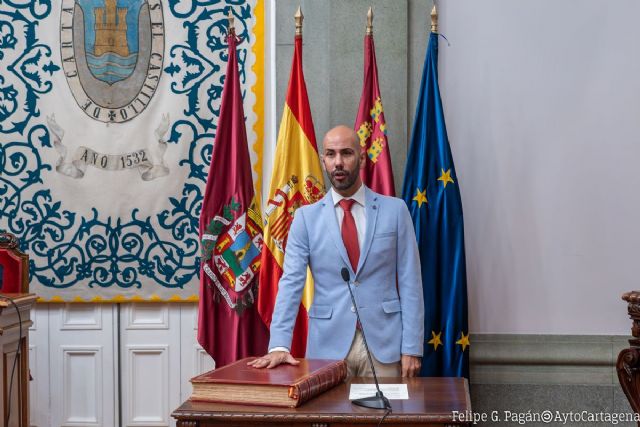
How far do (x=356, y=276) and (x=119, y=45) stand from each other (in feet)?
6.93

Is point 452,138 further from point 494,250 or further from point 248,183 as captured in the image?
point 248,183

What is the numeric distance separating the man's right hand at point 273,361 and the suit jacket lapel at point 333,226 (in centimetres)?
65

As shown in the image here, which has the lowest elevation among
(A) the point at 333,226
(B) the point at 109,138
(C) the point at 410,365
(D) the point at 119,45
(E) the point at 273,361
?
(C) the point at 410,365

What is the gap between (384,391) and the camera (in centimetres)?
242

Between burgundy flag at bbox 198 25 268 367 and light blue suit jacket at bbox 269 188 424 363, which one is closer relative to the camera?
light blue suit jacket at bbox 269 188 424 363

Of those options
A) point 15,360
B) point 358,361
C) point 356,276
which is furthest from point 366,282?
point 15,360

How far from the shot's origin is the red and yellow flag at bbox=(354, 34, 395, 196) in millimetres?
4004

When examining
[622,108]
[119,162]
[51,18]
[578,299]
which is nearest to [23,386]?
[119,162]

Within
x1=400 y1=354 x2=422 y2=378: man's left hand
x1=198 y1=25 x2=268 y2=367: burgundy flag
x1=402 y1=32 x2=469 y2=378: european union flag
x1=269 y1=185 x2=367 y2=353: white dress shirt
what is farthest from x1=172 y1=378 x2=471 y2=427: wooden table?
x1=198 y1=25 x2=268 y2=367: burgundy flag

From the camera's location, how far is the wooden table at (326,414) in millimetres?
2125

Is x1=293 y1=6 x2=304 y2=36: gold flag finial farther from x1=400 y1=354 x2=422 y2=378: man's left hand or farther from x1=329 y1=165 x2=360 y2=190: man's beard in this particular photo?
x1=400 y1=354 x2=422 y2=378: man's left hand

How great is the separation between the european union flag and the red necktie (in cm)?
74

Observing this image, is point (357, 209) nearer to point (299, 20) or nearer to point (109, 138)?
point (299, 20)

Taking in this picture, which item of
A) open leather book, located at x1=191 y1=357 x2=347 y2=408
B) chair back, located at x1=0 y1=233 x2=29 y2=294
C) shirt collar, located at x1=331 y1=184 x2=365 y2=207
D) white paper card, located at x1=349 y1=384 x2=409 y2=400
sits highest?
shirt collar, located at x1=331 y1=184 x2=365 y2=207
